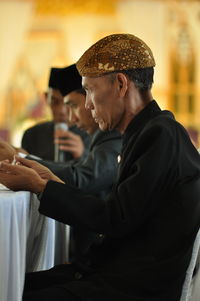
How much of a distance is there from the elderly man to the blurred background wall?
7.82 m

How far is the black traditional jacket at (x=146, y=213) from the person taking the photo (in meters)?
1.64

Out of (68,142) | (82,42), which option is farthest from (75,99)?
(82,42)

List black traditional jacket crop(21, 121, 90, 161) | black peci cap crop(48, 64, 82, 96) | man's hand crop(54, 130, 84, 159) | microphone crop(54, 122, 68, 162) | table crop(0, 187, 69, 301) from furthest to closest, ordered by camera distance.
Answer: black traditional jacket crop(21, 121, 90, 161) < microphone crop(54, 122, 68, 162) < man's hand crop(54, 130, 84, 159) < black peci cap crop(48, 64, 82, 96) < table crop(0, 187, 69, 301)

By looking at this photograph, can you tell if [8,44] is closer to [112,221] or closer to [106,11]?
[106,11]

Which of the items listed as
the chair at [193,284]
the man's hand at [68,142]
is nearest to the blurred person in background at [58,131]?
the man's hand at [68,142]

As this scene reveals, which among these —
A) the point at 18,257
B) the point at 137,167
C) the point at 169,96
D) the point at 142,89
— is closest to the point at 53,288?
the point at 18,257

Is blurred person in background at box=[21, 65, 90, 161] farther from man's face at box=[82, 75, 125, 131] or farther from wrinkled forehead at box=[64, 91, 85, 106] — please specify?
man's face at box=[82, 75, 125, 131]

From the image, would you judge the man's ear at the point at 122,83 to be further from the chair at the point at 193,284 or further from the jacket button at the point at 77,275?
the jacket button at the point at 77,275

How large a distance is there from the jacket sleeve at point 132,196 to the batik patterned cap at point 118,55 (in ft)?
0.74

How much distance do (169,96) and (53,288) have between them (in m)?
8.18

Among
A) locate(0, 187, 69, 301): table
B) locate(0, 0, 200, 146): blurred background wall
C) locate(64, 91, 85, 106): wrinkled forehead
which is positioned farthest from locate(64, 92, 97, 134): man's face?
locate(0, 0, 200, 146): blurred background wall

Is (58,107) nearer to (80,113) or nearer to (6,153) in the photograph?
(80,113)

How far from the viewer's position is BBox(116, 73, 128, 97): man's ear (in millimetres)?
1786

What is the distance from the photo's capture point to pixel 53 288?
1771 mm
